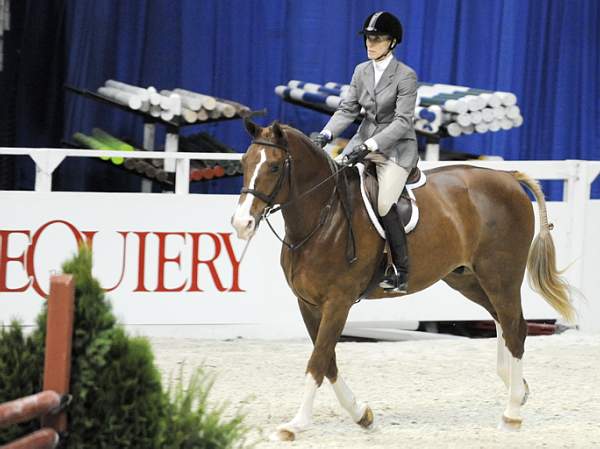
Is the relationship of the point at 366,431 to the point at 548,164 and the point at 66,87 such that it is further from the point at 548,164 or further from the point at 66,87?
the point at 66,87

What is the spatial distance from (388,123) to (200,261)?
94.8 inches

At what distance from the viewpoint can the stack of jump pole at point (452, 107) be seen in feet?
28.9

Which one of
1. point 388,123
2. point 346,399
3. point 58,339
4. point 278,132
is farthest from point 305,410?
point 58,339

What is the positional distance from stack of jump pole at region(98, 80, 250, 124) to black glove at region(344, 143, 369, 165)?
3.82 meters

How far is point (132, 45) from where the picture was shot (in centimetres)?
964

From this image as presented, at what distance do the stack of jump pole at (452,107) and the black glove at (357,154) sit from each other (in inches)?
144

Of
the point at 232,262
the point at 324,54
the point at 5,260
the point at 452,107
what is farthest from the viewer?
the point at 324,54

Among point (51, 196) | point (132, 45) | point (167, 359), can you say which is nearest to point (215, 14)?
point (132, 45)

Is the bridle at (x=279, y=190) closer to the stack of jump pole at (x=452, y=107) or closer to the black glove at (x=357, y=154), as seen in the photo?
the black glove at (x=357, y=154)

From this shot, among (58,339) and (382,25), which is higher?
(382,25)

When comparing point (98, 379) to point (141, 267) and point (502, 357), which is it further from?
point (141, 267)

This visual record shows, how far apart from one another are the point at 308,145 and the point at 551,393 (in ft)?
7.11

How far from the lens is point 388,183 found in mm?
5188

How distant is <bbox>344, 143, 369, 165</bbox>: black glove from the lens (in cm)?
504
